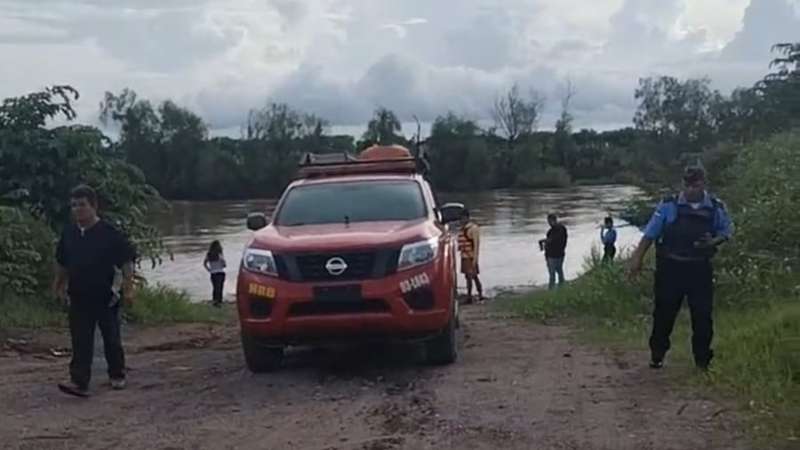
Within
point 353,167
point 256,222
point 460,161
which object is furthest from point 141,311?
point 460,161

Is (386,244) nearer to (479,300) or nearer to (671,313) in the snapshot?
(671,313)

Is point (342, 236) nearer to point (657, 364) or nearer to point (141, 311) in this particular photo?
point (657, 364)

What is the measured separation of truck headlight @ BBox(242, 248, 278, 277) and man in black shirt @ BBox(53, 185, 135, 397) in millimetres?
995

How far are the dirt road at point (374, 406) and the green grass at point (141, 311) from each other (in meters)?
2.59

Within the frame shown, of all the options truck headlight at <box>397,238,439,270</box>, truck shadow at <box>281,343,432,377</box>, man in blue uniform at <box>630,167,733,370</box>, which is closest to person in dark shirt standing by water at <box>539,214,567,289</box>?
truck shadow at <box>281,343,432,377</box>

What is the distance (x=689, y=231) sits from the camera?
945cm

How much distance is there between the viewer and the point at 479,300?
23250 millimetres

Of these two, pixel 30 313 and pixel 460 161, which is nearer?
pixel 30 313

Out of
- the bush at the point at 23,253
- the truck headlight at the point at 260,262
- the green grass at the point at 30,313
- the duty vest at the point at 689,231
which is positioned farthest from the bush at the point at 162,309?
the duty vest at the point at 689,231

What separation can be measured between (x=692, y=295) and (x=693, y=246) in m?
0.38

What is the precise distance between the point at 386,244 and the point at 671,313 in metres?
2.33

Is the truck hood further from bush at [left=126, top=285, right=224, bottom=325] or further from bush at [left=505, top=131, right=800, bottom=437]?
bush at [left=126, top=285, right=224, bottom=325]

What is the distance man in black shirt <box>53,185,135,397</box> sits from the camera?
948 centimetres

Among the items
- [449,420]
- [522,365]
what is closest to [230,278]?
[522,365]
